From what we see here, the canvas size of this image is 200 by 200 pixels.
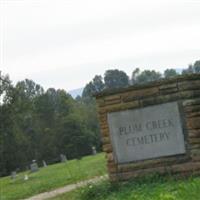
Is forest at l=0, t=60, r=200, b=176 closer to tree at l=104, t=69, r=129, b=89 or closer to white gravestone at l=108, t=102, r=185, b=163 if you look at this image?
tree at l=104, t=69, r=129, b=89

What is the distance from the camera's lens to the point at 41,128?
79.9 m

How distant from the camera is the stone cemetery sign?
1203 centimetres

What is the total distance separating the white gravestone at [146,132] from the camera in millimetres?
12141

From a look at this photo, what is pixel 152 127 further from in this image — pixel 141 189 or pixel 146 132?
pixel 141 189

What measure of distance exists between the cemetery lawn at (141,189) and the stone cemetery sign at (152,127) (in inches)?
8.9

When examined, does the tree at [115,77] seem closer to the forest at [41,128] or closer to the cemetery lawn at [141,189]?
the forest at [41,128]

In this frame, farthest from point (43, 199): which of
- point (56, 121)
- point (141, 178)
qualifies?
point (56, 121)

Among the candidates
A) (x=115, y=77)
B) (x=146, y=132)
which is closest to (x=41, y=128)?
(x=115, y=77)

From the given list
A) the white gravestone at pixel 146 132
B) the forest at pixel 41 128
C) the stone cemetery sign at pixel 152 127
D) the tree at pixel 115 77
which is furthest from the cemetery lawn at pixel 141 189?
the tree at pixel 115 77

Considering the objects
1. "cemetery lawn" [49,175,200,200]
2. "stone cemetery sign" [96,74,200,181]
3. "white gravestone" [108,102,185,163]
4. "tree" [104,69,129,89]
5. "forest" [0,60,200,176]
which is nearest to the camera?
"cemetery lawn" [49,175,200,200]

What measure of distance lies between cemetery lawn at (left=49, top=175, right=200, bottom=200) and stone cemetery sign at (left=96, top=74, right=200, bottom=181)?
0.23 m

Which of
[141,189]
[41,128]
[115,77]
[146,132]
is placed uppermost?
[115,77]

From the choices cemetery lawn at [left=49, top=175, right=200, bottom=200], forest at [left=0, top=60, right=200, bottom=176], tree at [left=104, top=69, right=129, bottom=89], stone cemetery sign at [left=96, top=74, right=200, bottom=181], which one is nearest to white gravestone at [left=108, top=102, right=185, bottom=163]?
stone cemetery sign at [left=96, top=74, right=200, bottom=181]

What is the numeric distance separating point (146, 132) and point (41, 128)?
67956 millimetres
